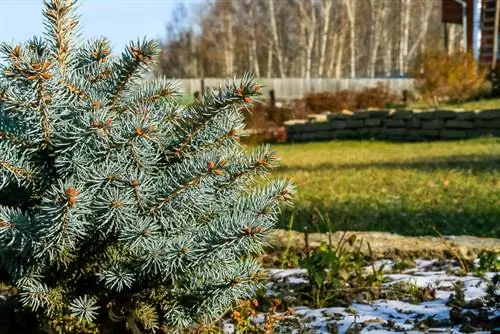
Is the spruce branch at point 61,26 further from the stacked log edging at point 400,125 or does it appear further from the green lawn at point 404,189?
the stacked log edging at point 400,125

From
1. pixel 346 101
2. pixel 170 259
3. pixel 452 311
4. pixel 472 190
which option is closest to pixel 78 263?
pixel 170 259

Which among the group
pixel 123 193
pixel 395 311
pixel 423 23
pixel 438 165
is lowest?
pixel 438 165

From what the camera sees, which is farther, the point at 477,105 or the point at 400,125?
the point at 477,105

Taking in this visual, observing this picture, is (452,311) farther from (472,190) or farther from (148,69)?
(472,190)

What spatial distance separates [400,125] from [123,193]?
14.7 meters

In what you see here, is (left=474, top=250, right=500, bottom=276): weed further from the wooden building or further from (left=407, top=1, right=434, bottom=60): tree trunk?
(left=407, top=1, right=434, bottom=60): tree trunk

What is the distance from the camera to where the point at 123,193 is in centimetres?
207

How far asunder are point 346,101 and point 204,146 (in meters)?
19.3

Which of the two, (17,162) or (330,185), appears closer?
(17,162)

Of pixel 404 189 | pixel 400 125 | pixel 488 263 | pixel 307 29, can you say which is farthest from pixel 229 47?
pixel 488 263

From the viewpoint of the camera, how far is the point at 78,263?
7.43ft

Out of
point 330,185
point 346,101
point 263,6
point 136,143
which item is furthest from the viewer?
point 263,6

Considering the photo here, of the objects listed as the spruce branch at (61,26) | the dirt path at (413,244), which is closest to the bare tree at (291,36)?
the dirt path at (413,244)

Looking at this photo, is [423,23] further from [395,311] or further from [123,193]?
[123,193]
